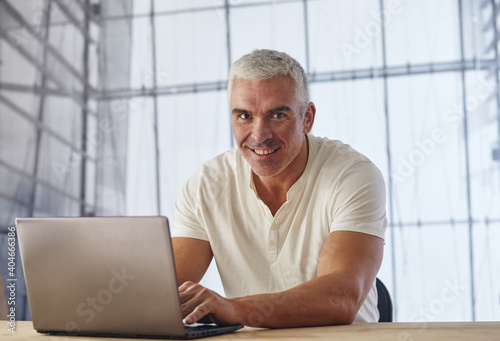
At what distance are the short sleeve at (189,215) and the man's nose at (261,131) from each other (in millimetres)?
272

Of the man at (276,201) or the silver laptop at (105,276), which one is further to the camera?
the man at (276,201)

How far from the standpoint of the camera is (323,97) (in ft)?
19.6

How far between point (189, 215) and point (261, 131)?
14.1 inches

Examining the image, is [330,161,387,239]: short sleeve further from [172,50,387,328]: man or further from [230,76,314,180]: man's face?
Result: [230,76,314,180]: man's face

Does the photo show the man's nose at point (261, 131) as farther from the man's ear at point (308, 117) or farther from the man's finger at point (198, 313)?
the man's finger at point (198, 313)

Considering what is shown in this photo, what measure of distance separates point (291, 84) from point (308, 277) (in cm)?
56

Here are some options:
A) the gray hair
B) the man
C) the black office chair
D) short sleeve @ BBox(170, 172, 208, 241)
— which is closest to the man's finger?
the man

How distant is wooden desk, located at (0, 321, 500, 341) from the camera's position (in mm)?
992

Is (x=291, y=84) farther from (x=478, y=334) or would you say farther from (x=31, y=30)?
(x=31, y=30)

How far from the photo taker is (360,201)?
1539 millimetres

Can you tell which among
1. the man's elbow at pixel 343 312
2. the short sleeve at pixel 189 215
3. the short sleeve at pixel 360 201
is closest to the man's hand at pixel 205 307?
the man's elbow at pixel 343 312

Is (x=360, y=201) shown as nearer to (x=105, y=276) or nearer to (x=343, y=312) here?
(x=343, y=312)

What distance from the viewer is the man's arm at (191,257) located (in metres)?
1.67

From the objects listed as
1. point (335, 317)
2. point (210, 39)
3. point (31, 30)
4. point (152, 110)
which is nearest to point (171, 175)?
point (152, 110)
